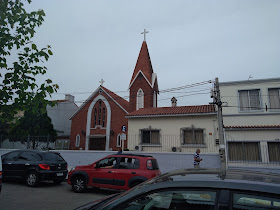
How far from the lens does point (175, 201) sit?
80.4 inches

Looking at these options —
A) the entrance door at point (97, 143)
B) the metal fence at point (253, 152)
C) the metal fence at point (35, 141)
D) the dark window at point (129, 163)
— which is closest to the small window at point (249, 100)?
the metal fence at point (253, 152)

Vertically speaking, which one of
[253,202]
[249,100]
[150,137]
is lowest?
[253,202]

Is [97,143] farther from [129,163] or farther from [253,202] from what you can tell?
[253,202]

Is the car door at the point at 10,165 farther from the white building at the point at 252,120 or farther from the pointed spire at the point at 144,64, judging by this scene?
the pointed spire at the point at 144,64

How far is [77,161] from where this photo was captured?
1722cm

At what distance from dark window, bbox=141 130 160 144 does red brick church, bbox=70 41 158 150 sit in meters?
6.58

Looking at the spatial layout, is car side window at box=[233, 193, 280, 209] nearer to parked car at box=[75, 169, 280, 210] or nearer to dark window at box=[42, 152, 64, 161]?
parked car at box=[75, 169, 280, 210]

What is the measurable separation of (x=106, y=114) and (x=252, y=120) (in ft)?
57.3

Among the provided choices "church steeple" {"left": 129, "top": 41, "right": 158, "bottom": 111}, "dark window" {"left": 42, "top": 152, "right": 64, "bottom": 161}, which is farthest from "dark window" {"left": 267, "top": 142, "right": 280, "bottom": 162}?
"church steeple" {"left": 129, "top": 41, "right": 158, "bottom": 111}

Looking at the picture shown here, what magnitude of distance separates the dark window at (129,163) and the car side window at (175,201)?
6.29 meters

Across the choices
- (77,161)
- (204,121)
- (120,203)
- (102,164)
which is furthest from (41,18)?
(204,121)

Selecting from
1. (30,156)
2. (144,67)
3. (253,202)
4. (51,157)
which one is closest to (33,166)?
(30,156)

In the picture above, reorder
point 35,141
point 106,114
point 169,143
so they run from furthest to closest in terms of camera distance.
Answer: point 106,114, point 35,141, point 169,143

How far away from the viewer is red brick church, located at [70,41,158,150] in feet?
85.8
